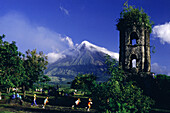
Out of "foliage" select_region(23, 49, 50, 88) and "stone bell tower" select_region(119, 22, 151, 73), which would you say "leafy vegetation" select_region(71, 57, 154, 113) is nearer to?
"stone bell tower" select_region(119, 22, 151, 73)

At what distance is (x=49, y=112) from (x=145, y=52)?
1681cm

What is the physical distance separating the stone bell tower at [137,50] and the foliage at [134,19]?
44 cm

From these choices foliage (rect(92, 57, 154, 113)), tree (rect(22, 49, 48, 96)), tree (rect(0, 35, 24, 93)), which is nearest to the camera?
foliage (rect(92, 57, 154, 113))

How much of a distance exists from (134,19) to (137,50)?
15.9 feet

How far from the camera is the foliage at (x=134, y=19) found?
26.1m

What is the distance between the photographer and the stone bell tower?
25422 mm

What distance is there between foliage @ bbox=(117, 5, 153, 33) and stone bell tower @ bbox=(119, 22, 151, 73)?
444mm

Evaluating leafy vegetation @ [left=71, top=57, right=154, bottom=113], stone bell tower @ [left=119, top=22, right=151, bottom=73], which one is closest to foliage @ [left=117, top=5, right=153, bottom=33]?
stone bell tower @ [left=119, top=22, right=151, bottom=73]

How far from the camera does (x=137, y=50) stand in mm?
25828

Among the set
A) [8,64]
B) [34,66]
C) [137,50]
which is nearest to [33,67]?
[34,66]

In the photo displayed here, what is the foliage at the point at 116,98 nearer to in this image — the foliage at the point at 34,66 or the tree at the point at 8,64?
the tree at the point at 8,64

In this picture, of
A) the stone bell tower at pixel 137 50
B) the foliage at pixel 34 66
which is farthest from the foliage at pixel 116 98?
the foliage at pixel 34 66

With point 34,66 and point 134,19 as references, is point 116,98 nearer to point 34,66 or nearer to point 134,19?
point 134,19

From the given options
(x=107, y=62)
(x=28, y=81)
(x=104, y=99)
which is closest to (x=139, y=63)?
(x=107, y=62)
